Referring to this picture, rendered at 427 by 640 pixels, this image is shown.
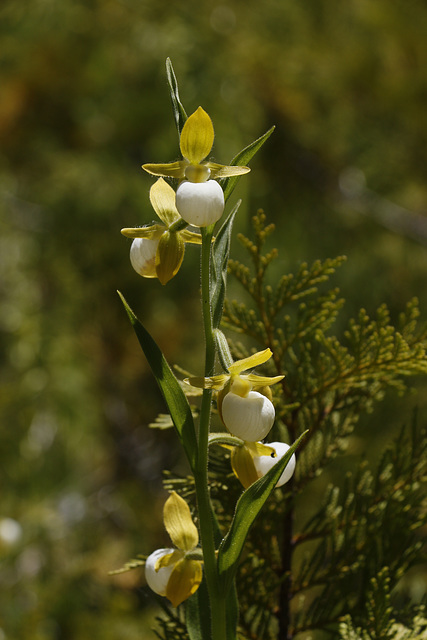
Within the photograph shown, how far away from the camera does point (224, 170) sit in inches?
8.5

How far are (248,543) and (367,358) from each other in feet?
0.33

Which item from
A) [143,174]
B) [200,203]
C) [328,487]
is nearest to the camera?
[200,203]

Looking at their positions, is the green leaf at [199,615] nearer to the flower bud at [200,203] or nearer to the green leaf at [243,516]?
the green leaf at [243,516]

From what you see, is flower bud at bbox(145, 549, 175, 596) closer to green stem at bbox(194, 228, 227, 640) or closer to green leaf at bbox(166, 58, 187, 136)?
green stem at bbox(194, 228, 227, 640)

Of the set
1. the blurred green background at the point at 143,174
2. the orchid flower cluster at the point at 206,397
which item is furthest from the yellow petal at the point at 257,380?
the blurred green background at the point at 143,174

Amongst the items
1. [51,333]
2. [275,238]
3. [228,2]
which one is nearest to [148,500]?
[51,333]

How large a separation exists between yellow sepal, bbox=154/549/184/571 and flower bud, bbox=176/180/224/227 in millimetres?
122

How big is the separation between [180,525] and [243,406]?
6 centimetres

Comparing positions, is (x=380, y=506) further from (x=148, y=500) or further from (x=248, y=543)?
(x=148, y=500)

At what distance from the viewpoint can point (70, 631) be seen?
1.04 meters

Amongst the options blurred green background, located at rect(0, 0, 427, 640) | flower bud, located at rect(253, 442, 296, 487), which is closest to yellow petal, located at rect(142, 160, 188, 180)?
flower bud, located at rect(253, 442, 296, 487)

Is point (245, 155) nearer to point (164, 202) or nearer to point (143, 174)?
point (164, 202)

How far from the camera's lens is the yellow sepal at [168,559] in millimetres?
234

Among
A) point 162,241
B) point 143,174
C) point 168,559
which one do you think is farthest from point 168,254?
point 143,174
